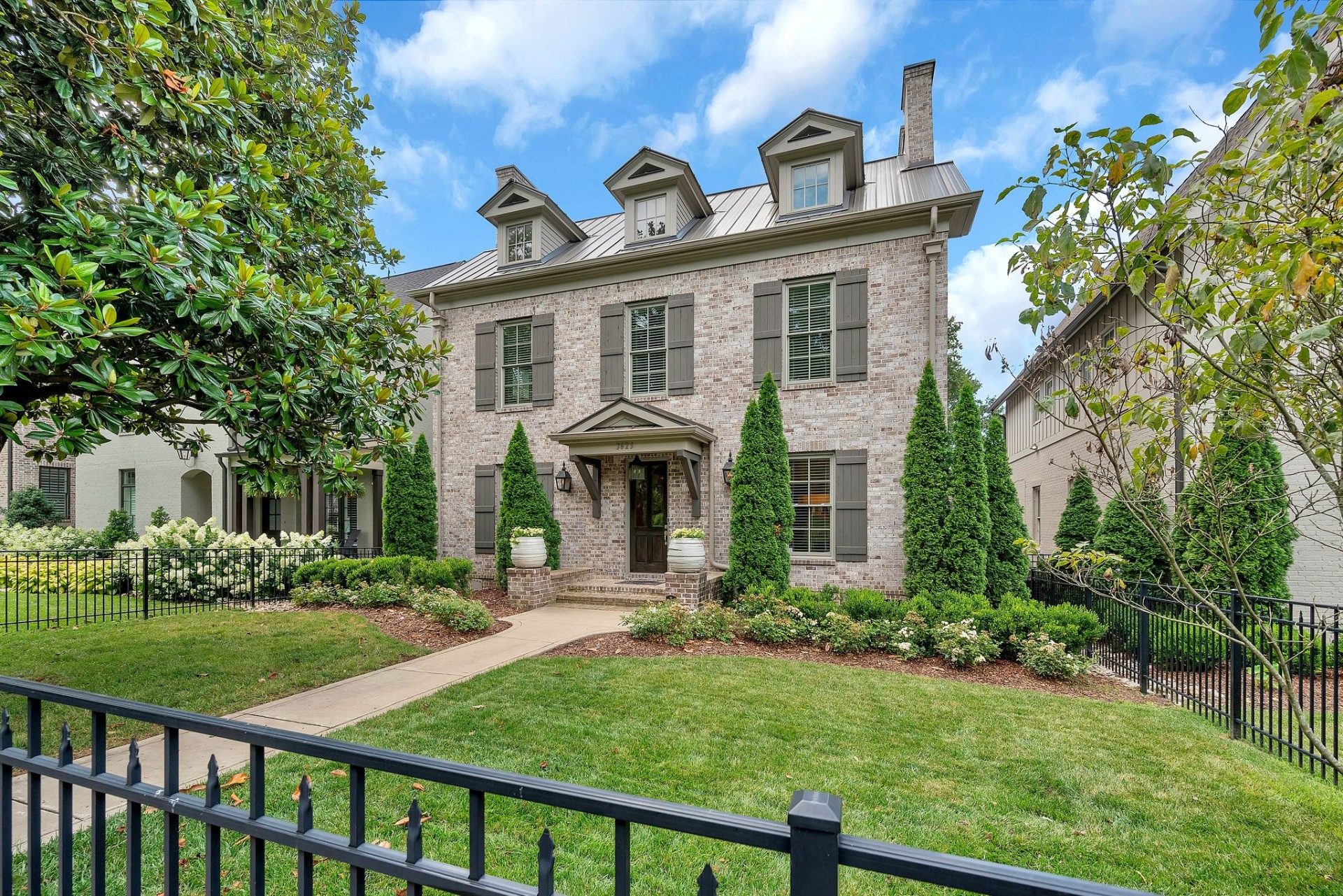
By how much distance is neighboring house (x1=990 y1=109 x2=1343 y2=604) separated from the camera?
3.34 meters

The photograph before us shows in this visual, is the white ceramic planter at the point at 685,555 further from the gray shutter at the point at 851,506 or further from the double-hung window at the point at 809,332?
the double-hung window at the point at 809,332

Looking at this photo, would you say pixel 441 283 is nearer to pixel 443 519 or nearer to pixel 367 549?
pixel 443 519

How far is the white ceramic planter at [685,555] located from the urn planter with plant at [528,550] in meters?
2.57

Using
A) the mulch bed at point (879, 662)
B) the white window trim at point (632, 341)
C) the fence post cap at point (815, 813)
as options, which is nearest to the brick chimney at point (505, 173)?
the white window trim at point (632, 341)

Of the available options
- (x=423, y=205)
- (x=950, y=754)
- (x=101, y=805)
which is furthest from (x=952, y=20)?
(x=423, y=205)

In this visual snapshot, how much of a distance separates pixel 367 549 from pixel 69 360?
46.0ft

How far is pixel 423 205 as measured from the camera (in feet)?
44.2

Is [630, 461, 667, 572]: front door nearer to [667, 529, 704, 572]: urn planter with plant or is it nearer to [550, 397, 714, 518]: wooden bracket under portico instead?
[550, 397, 714, 518]: wooden bracket under portico

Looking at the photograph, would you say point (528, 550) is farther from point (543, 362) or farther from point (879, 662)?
point (879, 662)

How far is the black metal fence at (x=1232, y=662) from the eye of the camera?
4430mm

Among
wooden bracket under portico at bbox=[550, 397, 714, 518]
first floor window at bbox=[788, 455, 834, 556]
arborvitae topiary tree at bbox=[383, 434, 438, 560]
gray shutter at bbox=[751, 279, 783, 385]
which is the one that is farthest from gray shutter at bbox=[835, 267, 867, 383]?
arborvitae topiary tree at bbox=[383, 434, 438, 560]

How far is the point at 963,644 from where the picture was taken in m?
7.19

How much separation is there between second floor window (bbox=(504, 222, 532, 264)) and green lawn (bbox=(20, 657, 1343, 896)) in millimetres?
10504

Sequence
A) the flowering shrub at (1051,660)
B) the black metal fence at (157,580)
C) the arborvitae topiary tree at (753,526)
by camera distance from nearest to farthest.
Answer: the flowering shrub at (1051,660), the arborvitae topiary tree at (753,526), the black metal fence at (157,580)
